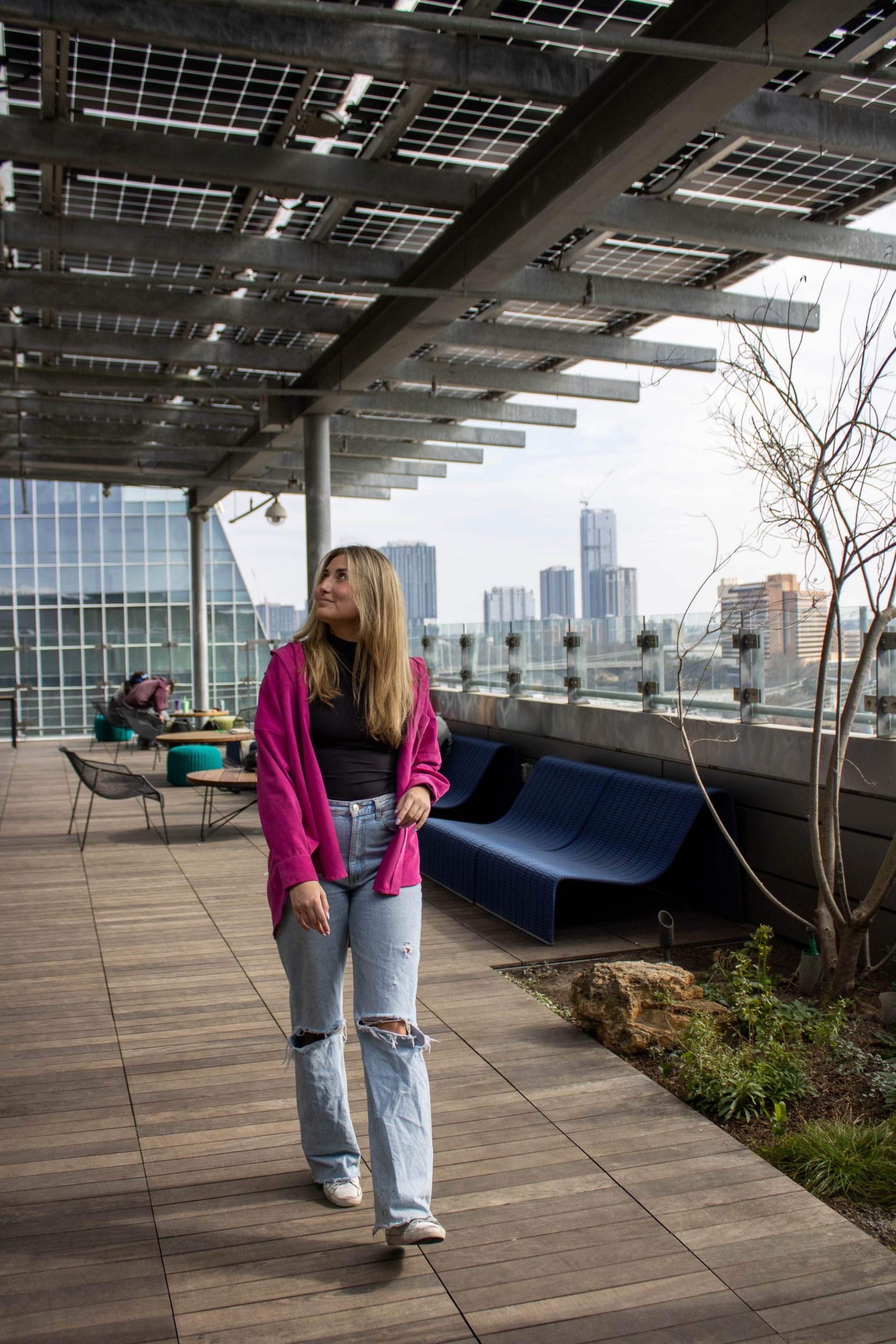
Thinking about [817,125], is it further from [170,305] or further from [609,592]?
[170,305]

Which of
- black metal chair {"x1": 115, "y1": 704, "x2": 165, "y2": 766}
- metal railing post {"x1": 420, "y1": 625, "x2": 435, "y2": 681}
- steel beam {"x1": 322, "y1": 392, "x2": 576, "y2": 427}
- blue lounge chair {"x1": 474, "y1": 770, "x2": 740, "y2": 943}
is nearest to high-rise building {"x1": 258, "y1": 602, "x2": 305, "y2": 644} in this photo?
black metal chair {"x1": 115, "y1": 704, "x2": 165, "y2": 766}

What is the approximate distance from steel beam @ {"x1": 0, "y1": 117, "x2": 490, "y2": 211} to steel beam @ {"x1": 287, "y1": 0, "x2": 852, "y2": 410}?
1.51ft

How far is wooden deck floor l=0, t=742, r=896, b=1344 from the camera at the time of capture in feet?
8.26

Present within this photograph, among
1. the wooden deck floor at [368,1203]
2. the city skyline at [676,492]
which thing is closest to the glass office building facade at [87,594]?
the city skyline at [676,492]

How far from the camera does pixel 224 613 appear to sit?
2809cm

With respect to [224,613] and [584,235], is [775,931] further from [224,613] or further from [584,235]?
[224,613]

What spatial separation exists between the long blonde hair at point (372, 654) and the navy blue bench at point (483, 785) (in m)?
6.04

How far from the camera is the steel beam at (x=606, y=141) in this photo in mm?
5164

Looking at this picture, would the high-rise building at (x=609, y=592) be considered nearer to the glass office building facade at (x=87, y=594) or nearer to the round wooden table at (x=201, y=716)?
the round wooden table at (x=201, y=716)

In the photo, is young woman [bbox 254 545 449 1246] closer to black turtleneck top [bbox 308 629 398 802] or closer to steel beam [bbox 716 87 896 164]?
black turtleneck top [bbox 308 629 398 802]

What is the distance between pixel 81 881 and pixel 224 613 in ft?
68.3

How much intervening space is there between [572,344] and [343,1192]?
10.1m

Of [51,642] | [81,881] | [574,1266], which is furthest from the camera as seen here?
[51,642]

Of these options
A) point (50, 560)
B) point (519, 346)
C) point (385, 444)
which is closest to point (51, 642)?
point (50, 560)
